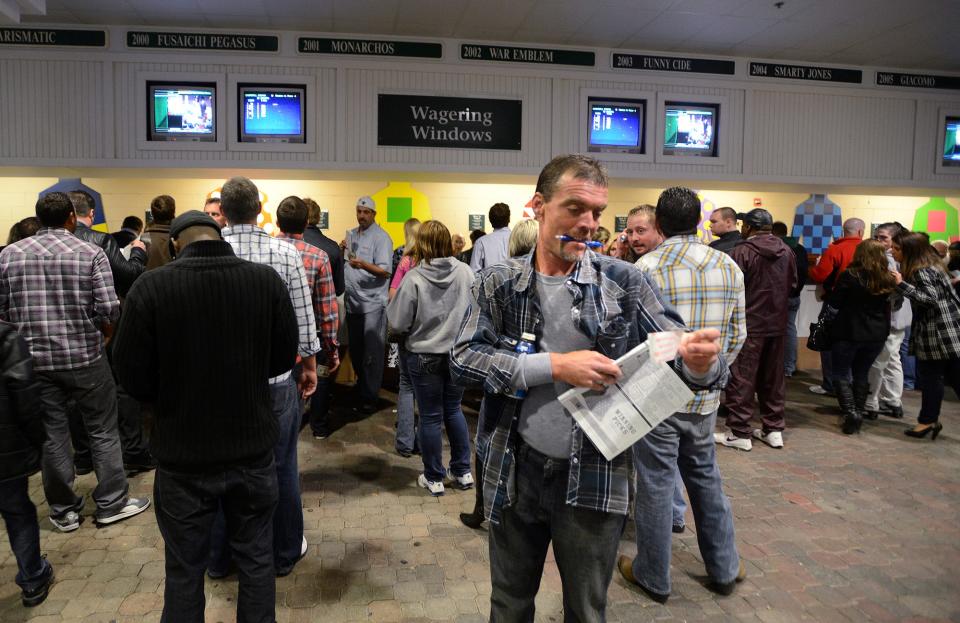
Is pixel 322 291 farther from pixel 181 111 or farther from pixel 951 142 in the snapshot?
pixel 951 142

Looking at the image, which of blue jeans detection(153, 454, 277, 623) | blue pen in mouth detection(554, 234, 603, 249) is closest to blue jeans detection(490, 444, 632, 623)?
blue pen in mouth detection(554, 234, 603, 249)

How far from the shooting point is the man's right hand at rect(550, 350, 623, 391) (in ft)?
5.07

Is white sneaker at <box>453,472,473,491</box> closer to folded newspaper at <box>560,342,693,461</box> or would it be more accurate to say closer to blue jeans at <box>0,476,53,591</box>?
blue jeans at <box>0,476,53,591</box>

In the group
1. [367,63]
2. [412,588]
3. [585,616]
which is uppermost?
[367,63]

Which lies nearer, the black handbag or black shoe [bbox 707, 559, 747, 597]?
black shoe [bbox 707, 559, 747, 597]

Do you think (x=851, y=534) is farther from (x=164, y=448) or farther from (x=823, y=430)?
(x=164, y=448)

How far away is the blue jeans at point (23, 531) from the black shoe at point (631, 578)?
9.32ft

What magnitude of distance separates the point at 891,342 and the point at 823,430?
4.31 feet

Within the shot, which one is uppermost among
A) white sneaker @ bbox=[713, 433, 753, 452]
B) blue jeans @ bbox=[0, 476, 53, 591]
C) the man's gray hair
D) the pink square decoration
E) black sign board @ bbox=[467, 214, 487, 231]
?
the pink square decoration

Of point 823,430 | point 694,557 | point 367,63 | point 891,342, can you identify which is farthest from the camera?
point 367,63

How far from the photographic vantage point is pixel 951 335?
492 centimetres

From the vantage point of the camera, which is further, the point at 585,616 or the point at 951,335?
the point at 951,335

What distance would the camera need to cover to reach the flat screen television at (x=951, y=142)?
8.05 meters

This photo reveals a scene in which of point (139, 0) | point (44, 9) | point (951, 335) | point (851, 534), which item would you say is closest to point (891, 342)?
point (951, 335)
